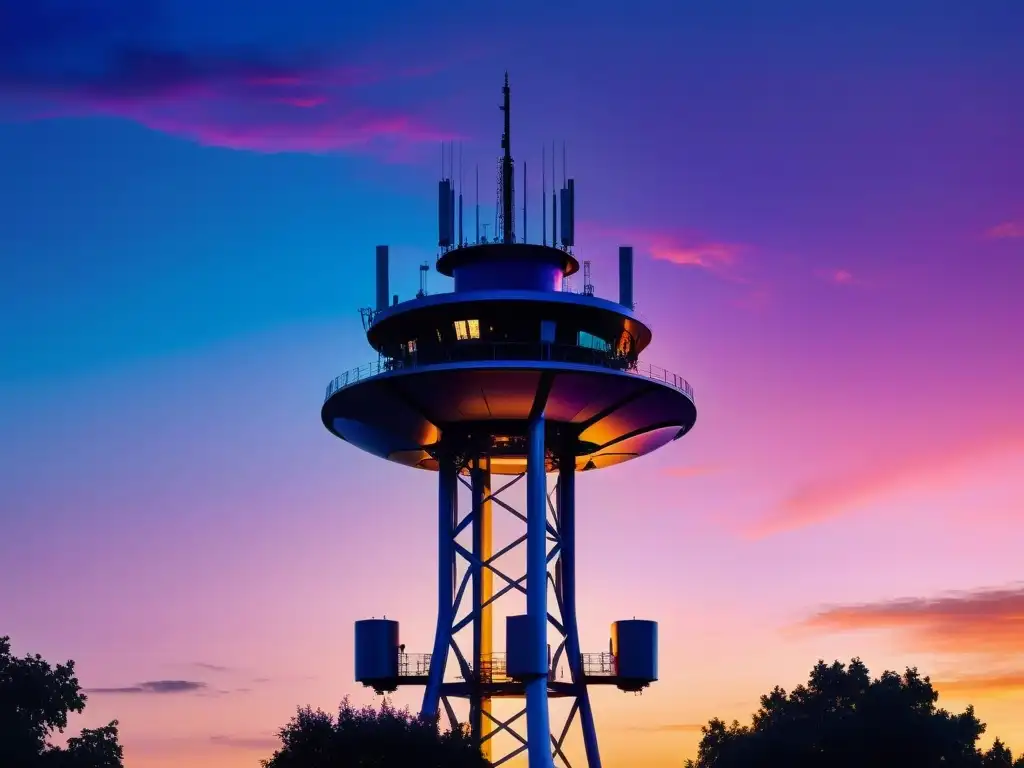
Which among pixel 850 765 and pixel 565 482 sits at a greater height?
pixel 565 482

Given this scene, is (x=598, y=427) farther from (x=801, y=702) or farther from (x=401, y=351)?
(x=801, y=702)

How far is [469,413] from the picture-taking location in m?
87.0

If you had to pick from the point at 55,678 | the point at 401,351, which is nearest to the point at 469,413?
the point at 401,351

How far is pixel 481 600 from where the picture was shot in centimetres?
8975

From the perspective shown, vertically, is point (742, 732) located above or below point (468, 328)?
below

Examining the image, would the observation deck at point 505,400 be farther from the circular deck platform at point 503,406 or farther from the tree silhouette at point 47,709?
the tree silhouette at point 47,709

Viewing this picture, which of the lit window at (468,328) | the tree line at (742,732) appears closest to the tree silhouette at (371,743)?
the tree line at (742,732)

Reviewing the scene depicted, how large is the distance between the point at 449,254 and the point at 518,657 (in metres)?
20.2

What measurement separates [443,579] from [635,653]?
10135 millimetres

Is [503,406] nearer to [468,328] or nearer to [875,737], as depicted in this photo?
[468,328]

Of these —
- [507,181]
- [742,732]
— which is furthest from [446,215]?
[742,732]

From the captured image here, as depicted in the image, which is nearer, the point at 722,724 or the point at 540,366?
the point at 540,366

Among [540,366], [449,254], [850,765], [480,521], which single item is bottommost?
[850,765]

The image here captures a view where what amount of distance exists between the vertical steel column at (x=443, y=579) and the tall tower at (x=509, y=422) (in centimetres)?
8
